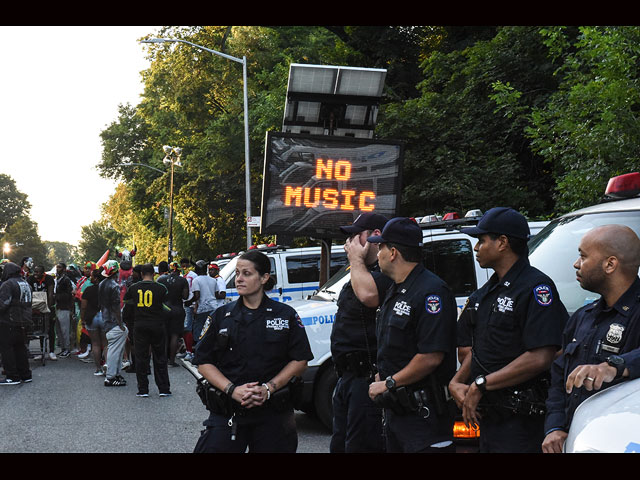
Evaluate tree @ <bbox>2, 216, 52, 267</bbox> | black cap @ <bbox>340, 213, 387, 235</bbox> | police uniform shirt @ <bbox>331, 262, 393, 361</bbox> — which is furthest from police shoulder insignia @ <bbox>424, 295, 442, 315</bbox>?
tree @ <bbox>2, 216, 52, 267</bbox>

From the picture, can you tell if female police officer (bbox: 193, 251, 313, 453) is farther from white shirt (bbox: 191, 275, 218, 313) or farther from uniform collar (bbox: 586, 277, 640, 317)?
white shirt (bbox: 191, 275, 218, 313)

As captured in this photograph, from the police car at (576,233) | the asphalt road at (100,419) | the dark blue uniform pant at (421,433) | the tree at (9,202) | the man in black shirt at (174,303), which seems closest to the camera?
the dark blue uniform pant at (421,433)

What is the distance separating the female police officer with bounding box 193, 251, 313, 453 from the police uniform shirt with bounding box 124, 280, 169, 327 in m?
7.15

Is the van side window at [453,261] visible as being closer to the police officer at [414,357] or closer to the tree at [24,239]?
the police officer at [414,357]

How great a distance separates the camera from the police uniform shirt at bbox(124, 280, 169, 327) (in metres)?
11.7

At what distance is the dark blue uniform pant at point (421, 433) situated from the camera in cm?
421

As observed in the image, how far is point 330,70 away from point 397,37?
20.1 metres

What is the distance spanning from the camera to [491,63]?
22656 millimetres

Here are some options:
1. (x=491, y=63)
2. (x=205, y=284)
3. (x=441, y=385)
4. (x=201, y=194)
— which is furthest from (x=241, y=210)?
(x=441, y=385)

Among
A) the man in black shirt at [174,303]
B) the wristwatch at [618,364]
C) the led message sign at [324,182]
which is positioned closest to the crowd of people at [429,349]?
the wristwatch at [618,364]

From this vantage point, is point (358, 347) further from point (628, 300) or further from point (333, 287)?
point (333, 287)

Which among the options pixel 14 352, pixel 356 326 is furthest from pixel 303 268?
pixel 356 326

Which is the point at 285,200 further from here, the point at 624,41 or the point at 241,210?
the point at 241,210

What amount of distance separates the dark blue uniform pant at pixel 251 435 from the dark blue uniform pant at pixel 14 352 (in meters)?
9.31
